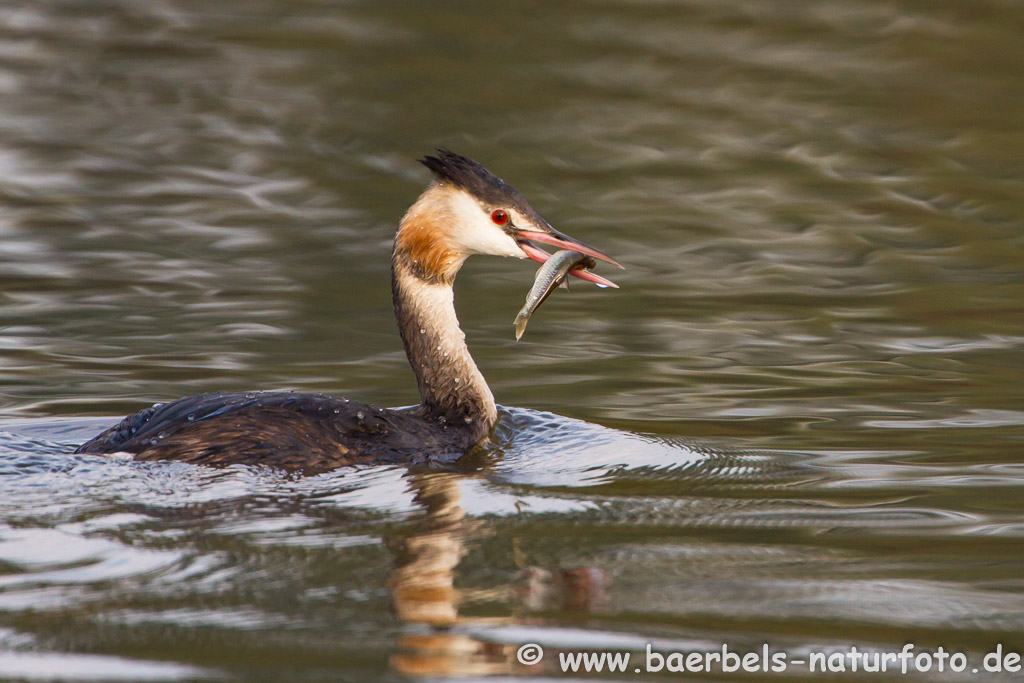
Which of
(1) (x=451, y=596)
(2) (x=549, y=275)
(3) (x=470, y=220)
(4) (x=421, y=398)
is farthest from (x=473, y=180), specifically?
(1) (x=451, y=596)

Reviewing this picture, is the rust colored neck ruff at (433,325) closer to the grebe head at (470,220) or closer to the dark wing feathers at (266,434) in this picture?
the grebe head at (470,220)

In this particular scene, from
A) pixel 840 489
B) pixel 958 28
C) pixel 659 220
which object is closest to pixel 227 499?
pixel 840 489

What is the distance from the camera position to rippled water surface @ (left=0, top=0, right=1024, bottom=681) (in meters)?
3.82

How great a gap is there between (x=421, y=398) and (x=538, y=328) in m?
2.24

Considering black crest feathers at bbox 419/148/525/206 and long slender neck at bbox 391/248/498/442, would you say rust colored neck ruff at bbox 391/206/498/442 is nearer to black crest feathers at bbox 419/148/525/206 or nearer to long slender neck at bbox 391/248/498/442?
long slender neck at bbox 391/248/498/442

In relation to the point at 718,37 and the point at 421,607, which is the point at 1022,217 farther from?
the point at 421,607

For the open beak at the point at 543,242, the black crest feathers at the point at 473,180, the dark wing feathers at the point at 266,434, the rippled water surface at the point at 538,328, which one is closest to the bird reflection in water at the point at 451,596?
the rippled water surface at the point at 538,328

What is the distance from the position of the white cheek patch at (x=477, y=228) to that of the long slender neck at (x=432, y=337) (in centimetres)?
28

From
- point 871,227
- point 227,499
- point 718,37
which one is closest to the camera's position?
point 227,499

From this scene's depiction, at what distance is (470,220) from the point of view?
20.5ft

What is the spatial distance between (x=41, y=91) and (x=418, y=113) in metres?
4.09

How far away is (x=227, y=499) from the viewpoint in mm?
4789

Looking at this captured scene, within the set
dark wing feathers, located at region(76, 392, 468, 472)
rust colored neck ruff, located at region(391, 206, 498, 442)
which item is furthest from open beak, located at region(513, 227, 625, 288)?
dark wing feathers, located at region(76, 392, 468, 472)

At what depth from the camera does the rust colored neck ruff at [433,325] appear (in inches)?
249
